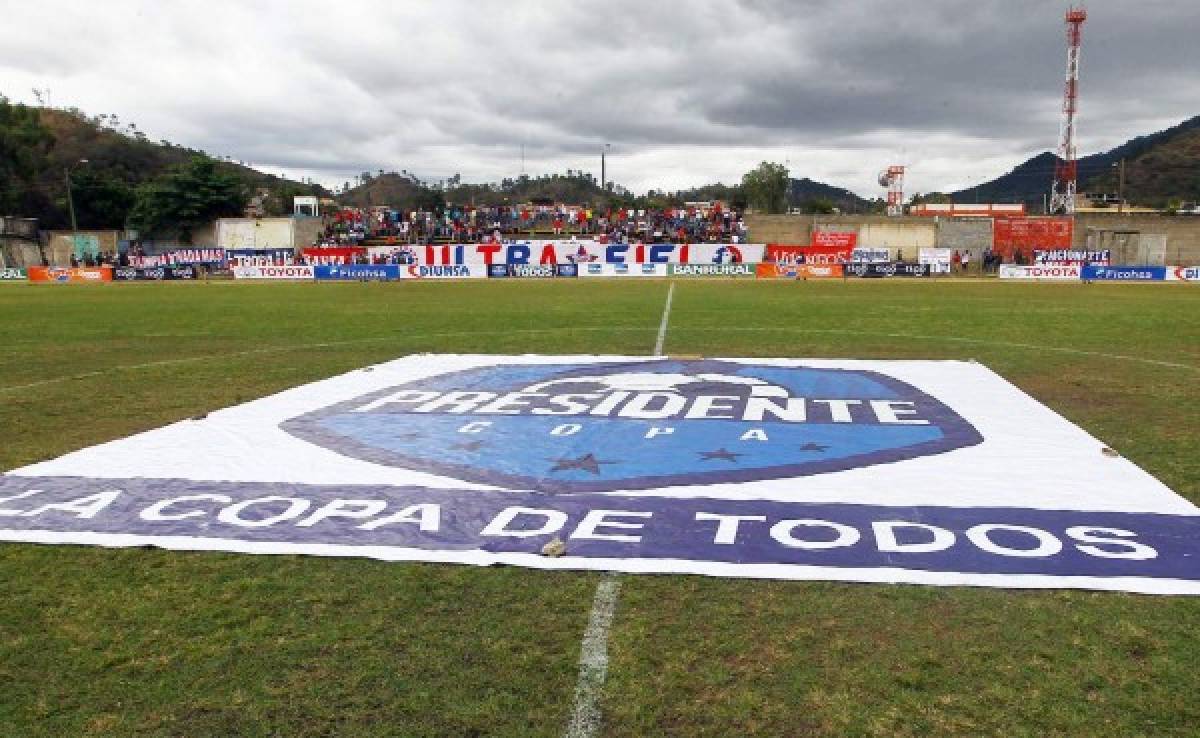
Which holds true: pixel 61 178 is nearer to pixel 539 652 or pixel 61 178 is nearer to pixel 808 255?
pixel 808 255

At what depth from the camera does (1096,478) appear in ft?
21.4

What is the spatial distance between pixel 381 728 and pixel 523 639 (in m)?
0.89

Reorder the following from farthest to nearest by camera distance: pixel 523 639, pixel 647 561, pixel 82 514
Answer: pixel 82 514, pixel 647 561, pixel 523 639

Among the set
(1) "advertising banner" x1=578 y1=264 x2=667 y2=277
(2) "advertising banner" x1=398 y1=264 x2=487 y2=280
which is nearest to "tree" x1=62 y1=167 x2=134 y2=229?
(2) "advertising banner" x1=398 y1=264 x2=487 y2=280

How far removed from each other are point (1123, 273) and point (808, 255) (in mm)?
16801

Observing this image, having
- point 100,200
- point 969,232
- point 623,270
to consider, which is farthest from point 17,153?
point 969,232

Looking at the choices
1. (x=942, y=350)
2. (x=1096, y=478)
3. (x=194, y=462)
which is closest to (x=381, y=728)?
(x=194, y=462)

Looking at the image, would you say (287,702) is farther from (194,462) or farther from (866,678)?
(194,462)

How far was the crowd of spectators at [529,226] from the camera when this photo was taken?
66.0 meters

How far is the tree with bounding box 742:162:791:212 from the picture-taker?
109688 millimetres

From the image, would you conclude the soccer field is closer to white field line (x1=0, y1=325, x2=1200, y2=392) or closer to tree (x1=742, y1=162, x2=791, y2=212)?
white field line (x1=0, y1=325, x2=1200, y2=392)

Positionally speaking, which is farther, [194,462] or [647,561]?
[194,462]

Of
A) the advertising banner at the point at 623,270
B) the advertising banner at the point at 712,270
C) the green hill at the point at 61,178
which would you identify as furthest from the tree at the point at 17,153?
the advertising banner at the point at 712,270

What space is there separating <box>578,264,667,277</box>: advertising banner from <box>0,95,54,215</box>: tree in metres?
61.4
